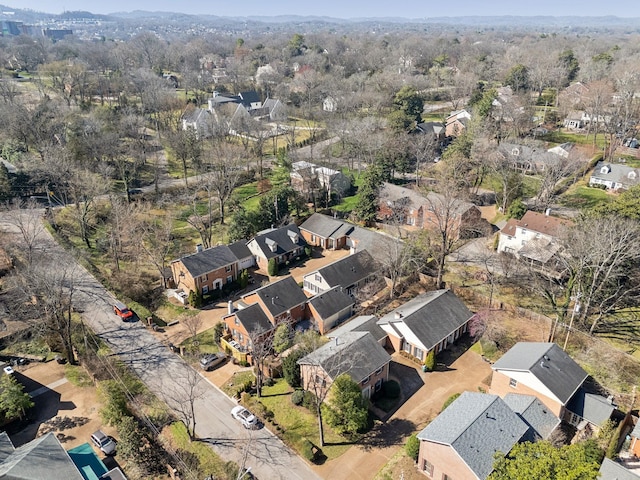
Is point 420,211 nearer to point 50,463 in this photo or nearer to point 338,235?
point 338,235

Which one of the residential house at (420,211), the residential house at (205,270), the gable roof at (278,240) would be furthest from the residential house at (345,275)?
the residential house at (420,211)

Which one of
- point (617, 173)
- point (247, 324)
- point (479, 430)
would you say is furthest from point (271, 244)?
point (617, 173)

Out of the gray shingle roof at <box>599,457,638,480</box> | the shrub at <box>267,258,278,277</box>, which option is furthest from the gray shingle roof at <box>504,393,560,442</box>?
the shrub at <box>267,258,278,277</box>

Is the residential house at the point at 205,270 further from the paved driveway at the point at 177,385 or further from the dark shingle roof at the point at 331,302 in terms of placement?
the dark shingle roof at the point at 331,302

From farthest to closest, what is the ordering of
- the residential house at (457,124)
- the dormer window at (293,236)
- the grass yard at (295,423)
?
the residential house at (457,124) < the dormer window at (293,236) < the grass yard at (295,423)

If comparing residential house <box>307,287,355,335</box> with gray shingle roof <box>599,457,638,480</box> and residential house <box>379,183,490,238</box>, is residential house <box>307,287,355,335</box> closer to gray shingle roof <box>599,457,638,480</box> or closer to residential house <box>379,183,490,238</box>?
residential house <box>379,183,490,238</box>

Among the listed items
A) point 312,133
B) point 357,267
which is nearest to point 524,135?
point 312,133
